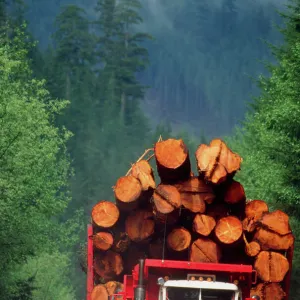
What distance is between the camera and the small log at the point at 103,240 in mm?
15273

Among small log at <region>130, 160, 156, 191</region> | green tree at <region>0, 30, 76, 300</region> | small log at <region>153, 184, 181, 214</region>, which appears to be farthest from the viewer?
green tree at <region>0, 30, 76, 300</region>

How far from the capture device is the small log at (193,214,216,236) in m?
14.6

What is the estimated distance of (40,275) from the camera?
168 ft

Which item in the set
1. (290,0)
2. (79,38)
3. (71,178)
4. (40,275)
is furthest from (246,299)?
(79,38)

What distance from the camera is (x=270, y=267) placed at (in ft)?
48.4

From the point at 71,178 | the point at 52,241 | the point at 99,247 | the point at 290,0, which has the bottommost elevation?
the point at 99,247

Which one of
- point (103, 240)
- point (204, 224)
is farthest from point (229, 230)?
point (103, 240)

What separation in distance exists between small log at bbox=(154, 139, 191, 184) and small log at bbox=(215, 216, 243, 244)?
103cm

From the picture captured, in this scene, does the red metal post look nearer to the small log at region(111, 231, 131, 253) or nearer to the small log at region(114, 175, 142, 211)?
the small log at region(111, 231, 131, 253)

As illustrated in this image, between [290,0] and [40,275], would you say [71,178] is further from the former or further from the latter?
[290,0]

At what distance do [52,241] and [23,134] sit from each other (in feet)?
20.5

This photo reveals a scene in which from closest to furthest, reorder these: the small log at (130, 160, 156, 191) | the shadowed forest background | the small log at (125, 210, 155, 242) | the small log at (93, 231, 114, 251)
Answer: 1. the small log at (125, 210, 155, 242)
2. the small log at (130, 160, 156, 191)
3. the small log at (93, 231, 114, 251)
4. the shadowed forest background

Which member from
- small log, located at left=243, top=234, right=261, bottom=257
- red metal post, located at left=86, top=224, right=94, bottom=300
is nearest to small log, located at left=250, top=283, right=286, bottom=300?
small log, located at left=243, top=234, right=261, bottom=257

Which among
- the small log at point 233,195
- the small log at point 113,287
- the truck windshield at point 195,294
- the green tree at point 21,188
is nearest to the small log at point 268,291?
the small log at point 233,195
